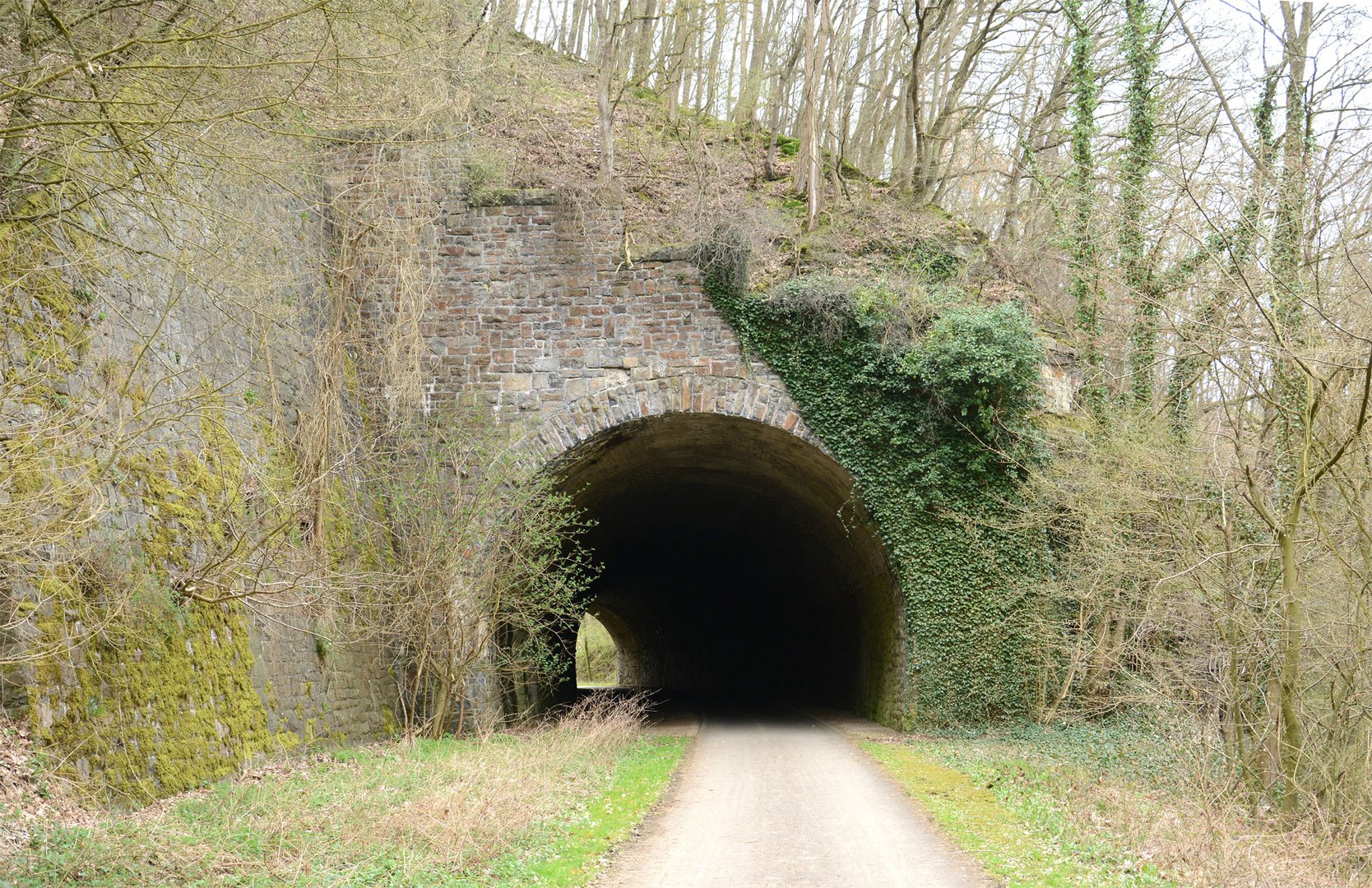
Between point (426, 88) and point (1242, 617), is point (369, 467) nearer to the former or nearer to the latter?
point (426, 88)

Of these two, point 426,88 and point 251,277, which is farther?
point 426,88

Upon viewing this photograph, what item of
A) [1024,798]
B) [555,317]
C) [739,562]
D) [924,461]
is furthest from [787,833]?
[739,562]

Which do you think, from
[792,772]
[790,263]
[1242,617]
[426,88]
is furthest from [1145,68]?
[792,772]

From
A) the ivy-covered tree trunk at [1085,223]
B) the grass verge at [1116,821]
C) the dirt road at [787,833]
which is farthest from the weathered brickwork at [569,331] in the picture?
the grass verge at [1116,821]

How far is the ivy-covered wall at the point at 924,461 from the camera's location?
45.6ft

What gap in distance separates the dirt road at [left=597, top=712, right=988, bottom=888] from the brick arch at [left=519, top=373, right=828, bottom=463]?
15.1 ft

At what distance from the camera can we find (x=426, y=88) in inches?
476

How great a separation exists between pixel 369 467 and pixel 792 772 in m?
6.83

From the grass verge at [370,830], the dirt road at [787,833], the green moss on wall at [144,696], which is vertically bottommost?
the dirt road at [787,833]

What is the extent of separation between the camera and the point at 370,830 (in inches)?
256

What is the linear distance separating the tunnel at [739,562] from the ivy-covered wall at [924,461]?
673mm

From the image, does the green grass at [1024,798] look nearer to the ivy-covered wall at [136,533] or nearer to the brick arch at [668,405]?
the brick arch at [668,405]

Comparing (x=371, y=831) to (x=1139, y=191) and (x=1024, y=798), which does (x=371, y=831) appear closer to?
(x=1024, y=798)

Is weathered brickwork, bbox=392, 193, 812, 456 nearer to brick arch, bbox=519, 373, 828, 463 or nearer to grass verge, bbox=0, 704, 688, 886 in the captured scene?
brick arch, bbox=519, 373, 828, 463
